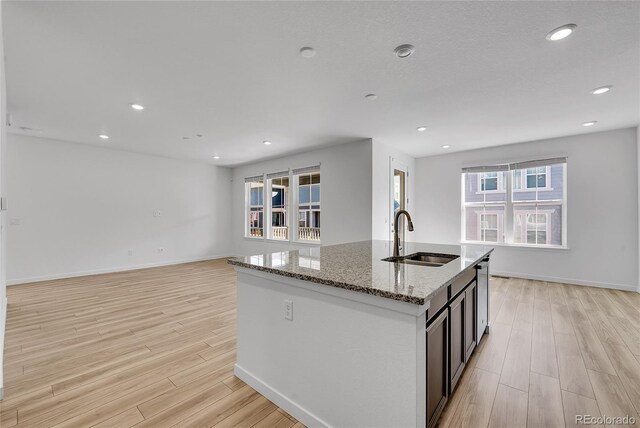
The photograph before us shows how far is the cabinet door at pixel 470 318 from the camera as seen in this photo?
2.10 meters

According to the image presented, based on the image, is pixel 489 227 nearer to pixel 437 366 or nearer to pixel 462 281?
pixel 462 281

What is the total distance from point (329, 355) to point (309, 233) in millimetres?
4719

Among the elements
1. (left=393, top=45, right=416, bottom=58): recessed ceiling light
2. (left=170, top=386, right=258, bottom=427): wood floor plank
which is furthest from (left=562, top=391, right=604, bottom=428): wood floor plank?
(left=393, top=45, right=416, bottom=58): recessed ceiling light

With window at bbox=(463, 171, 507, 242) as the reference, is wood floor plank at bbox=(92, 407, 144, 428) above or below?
below

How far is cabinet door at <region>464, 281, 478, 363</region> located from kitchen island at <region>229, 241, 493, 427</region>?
0.02 m

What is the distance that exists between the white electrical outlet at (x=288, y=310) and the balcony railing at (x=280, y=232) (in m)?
4.97

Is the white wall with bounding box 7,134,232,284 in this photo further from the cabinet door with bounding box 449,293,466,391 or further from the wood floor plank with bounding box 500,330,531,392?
the wood floor plank with bounding box 500,330,531,392

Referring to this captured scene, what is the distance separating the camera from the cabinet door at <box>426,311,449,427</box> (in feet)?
4.62

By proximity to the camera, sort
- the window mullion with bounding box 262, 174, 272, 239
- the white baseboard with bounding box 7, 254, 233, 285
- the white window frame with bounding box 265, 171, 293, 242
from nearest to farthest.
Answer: the white baseboard with bounding box 7, 254, 233, 285, the white window frame with bounding box 265, 171, 293, 242, the window mullion with bounding box 262, 174, 272, 239

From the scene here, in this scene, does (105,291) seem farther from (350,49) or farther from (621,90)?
(621,90)

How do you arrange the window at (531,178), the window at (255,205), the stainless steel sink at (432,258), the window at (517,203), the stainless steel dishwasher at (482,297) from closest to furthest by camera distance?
the stainless steel sink at (432,258) → the stainless steel dishwasher at (482,297) → the window at (517,203) → the window at (531,178) → the window at (255,205)

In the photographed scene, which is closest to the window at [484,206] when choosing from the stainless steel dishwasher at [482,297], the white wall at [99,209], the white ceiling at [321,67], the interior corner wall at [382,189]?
the white ceiling at [321,67]

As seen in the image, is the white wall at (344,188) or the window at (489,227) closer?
the white wall at (344,188)

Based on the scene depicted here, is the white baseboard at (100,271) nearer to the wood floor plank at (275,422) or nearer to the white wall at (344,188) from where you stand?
the white wall at (344,188)
